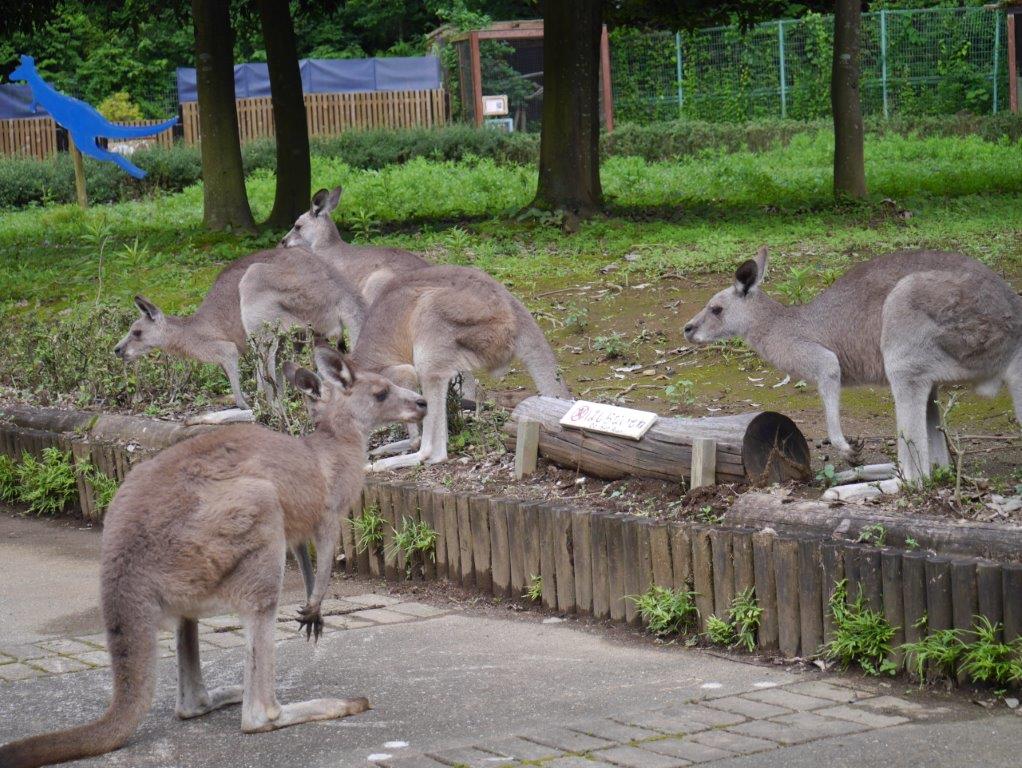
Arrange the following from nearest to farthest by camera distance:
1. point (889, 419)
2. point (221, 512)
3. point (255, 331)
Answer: point (221, 512), point (889, 419), point (255, 331)

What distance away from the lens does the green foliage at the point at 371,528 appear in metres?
5.67

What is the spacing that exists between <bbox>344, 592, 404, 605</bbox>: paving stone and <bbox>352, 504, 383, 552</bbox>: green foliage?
12.8 inches

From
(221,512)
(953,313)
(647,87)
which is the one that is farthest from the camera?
(647,87)

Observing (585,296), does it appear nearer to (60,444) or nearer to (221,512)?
(60,444)

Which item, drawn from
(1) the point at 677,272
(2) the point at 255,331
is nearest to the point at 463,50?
(1) the point at 677,272

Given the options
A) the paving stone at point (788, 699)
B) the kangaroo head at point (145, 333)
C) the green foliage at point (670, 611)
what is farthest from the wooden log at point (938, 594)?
the kangaroo head at point (145, 333)

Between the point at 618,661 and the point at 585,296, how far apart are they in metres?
4.90

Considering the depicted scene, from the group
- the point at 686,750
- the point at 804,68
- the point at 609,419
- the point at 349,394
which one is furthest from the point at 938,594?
the point at 804,68

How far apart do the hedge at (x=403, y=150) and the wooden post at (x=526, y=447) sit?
47.0 feet

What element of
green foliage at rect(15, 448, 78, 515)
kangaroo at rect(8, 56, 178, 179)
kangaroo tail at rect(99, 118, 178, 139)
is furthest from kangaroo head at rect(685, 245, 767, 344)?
kangaroo tail at rect(99, 118, 178, 139)

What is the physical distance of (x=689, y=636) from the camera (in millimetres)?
4516

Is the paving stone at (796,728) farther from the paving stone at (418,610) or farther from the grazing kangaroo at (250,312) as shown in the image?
the grazing kangaroo at (250,312)

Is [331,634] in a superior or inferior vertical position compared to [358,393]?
inferior

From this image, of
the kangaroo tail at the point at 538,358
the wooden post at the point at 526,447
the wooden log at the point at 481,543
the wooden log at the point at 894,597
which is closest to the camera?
the wooden log at the point at 894,597
